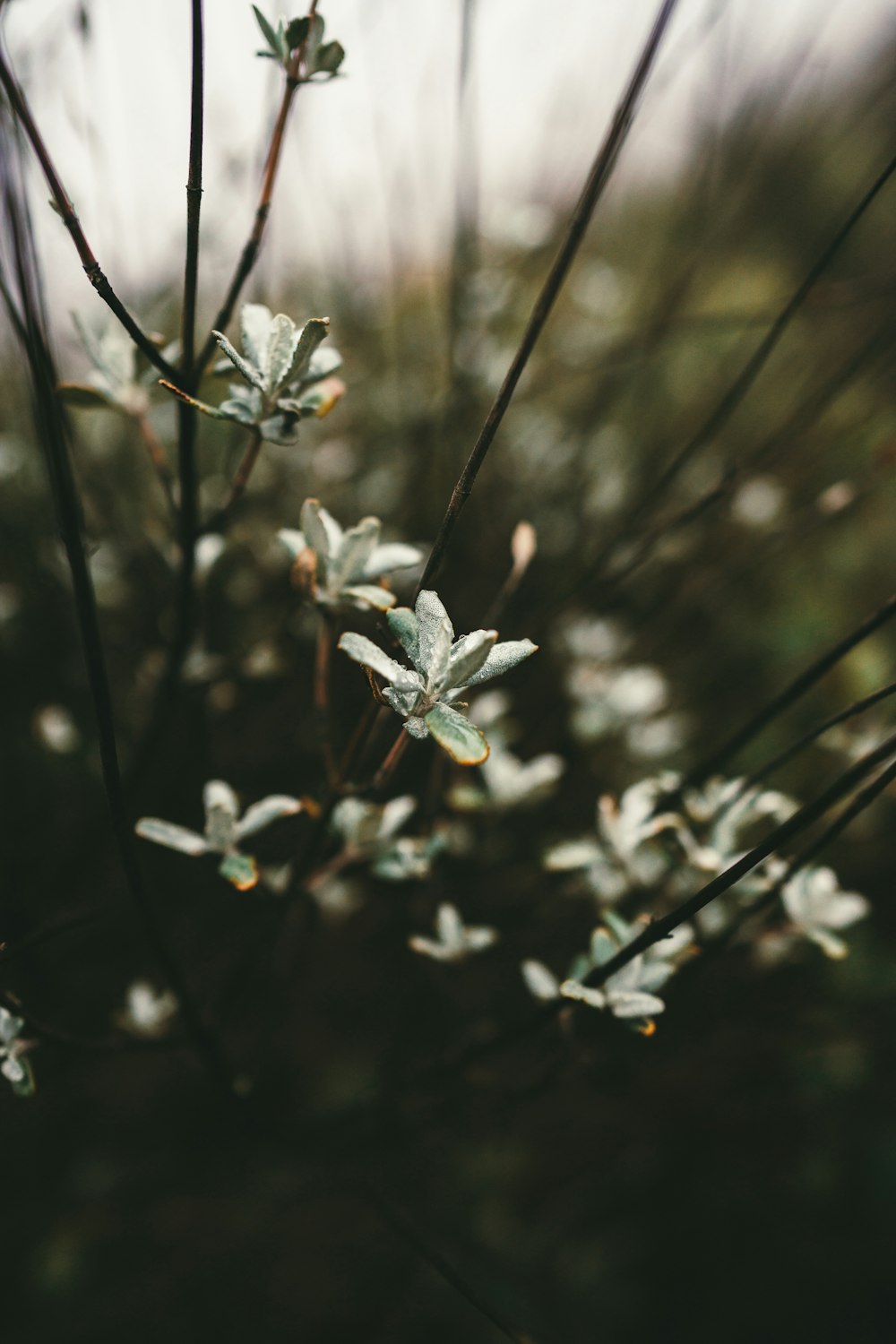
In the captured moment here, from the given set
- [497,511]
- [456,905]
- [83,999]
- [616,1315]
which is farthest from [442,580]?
[616,1315]

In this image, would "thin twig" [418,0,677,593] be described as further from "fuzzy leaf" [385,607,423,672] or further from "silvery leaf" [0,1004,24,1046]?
"silvery leaf" [0,1004,24,1046]

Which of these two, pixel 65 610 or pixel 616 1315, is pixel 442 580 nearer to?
pixel 65 610

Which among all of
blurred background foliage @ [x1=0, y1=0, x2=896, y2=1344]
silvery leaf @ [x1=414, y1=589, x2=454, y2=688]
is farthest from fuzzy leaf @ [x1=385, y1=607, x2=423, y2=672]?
blurred background foliage @ [x1=0, y1=0, x2=896, y2=1344]

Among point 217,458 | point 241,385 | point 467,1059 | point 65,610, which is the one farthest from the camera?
point 217,458

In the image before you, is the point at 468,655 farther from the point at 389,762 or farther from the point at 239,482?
the point at 239,482

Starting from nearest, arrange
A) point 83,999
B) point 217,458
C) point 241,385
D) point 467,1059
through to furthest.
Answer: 1. point 241,385
2. point 467,1059
3. point 83,999
4. point 217,458

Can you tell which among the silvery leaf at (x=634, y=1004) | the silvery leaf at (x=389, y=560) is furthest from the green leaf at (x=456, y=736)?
the silvery leaf at (x=634, y=1004)
